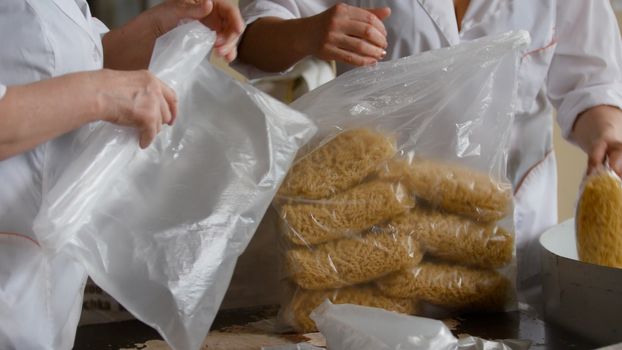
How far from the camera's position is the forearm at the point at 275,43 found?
2.77 ft

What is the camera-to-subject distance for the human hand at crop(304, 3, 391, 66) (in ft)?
2.58

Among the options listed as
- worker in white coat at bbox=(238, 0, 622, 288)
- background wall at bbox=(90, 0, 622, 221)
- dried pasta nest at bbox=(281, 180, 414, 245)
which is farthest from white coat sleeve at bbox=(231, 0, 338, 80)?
background wall at bbox=(90, 0, 622, 221)

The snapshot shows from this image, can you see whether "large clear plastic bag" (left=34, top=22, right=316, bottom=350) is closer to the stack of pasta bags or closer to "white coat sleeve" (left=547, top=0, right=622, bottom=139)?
the stack of pasta bags

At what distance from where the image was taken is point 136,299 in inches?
23.2

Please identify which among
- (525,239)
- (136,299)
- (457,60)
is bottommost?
(525,239)

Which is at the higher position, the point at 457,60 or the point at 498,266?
the point at 457,60

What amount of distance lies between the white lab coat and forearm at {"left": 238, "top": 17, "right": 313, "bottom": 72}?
27 centimetres

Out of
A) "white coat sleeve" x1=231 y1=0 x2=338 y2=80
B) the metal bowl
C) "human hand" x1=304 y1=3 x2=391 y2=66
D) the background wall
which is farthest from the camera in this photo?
the background wall

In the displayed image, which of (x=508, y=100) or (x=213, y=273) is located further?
(x=508, y=100)

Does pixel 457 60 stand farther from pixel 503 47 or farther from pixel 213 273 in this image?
pixel 213 273

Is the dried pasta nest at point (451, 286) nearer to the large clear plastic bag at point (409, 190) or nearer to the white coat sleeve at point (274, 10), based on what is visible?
the large clear plastic bag at point (409, 190)

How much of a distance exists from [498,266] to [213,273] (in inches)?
11.6

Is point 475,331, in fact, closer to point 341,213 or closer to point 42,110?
point 341,213

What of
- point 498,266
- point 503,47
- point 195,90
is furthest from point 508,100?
point 195,90
